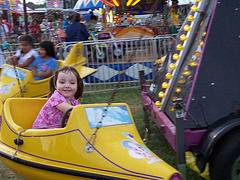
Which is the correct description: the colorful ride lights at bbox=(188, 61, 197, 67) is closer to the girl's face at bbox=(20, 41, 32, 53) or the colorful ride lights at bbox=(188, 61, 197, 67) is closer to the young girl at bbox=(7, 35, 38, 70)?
the young girl at bbox=(7, 35, 38, 70)

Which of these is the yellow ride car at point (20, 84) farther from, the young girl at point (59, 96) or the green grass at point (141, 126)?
the young girl at point (59, 96)

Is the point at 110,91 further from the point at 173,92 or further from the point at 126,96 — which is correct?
the point at 173,92

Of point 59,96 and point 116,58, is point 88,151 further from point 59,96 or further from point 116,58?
point 116,58

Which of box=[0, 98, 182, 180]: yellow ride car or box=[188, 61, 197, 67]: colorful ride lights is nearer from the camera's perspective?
box=[0, 98, 182, 180]: yellow ride car

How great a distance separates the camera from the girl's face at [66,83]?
269cm

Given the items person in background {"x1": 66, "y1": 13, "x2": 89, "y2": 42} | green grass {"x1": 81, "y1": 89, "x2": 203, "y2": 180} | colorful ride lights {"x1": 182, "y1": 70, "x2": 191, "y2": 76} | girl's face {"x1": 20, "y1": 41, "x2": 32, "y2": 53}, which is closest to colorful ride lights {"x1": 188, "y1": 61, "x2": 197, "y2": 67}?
colorful ride lights {"x1": 182, "y1": 70, "x2": 191, "y2": 76}

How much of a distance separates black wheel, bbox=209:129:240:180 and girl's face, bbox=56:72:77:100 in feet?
4.38

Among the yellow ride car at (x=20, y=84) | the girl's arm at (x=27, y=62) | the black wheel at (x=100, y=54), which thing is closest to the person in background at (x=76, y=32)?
the black wheel at (x=100, y=54)

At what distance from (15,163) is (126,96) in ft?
12.6

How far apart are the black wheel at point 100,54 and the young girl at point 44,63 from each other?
5.25 feet

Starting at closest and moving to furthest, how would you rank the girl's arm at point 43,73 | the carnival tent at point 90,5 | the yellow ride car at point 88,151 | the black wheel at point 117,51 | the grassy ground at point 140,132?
the yellow ride car at point 88,151 < the grassy ground at point 140,132 < the girl's arm at point 43,73 < the black wheel at point 117,51 < the carnival tent at point 90,5

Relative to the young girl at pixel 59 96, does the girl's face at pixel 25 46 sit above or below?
above

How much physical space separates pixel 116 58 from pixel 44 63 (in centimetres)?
220

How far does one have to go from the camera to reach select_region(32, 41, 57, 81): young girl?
479 cm
